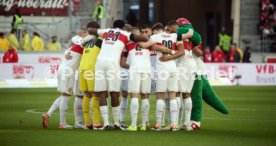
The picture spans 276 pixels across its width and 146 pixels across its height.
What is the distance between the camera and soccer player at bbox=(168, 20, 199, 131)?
20.5 metres

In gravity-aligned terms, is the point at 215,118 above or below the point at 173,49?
below

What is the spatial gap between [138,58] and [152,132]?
1645 millimetres

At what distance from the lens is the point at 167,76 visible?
2020 centimetres

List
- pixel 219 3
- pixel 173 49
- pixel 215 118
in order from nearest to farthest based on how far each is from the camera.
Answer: pixel 173 49 → pixel 215 118 → pixel 219 3

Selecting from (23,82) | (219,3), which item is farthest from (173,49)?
(219,3)

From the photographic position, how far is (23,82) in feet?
132

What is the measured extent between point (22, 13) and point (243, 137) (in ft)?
108

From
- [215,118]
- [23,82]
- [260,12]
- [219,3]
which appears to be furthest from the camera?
[219,3]

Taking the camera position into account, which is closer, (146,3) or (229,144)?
(229,144)

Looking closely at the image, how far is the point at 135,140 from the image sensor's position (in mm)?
17875

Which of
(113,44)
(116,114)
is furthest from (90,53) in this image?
(116,114)

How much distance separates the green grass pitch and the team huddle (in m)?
0.58

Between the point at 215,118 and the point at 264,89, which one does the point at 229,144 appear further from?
the point at 264,89

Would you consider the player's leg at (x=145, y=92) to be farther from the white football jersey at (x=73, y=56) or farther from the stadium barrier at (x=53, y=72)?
the stadium barrier at (x=53, y=72)
